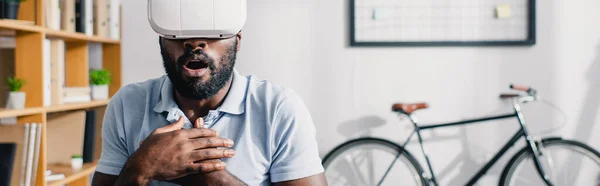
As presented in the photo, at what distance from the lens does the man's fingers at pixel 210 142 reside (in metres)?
1.06

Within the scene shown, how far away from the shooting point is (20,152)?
2223mm

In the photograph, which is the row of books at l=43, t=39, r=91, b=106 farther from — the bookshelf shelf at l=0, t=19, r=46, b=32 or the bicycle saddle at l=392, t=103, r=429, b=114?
the bicycle saddle at l=392, t=103, r=429, b=114

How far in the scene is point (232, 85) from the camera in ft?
4.09

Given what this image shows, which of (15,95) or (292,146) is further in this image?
(15,95)

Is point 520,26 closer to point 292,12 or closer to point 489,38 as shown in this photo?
point 489,38

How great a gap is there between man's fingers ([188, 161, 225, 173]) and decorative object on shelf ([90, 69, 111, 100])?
2.10m

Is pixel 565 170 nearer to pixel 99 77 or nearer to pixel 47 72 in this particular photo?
pixel 99 77

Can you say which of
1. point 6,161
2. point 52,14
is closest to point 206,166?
point 6,161

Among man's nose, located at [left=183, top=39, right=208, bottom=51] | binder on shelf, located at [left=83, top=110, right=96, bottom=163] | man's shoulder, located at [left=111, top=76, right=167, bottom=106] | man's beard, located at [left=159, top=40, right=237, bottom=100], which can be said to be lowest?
binder on shelf, located at [left=83, top=110, right=96, bottom=163]

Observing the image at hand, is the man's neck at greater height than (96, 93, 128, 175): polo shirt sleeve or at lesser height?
greater

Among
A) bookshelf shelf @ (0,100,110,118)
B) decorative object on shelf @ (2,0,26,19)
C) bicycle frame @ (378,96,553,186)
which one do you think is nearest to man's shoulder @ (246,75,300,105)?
bookshelf shelf @ (0,100,110,118)

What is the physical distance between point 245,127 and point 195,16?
277 millimetres

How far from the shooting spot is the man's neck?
1.21 m

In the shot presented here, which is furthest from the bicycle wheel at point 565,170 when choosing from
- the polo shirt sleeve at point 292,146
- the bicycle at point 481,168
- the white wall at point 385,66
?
the polo shirt sleeve at point 292,146
